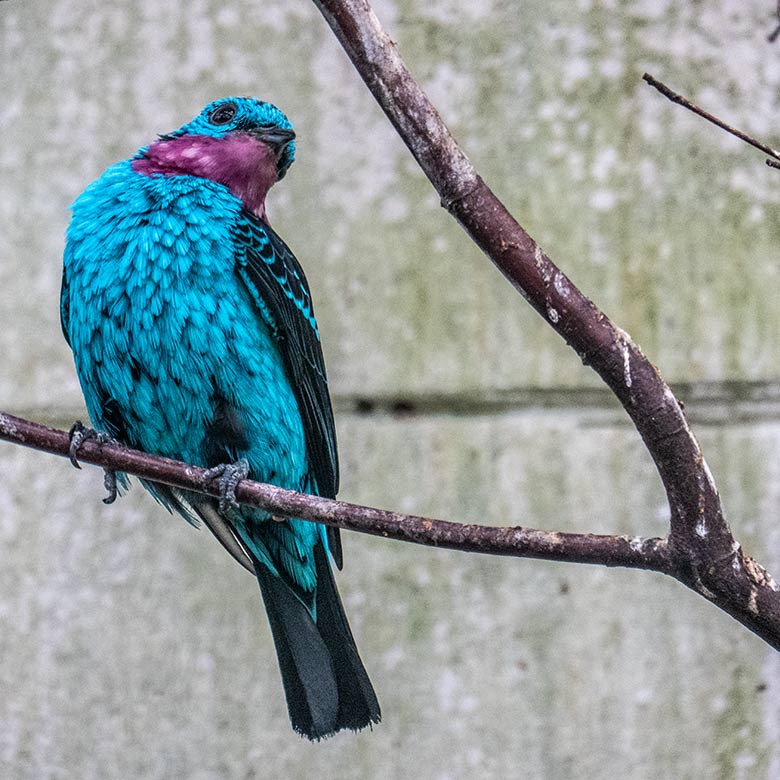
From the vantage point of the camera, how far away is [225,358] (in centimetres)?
189

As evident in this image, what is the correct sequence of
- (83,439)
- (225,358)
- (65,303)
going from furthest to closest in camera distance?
(65,303) → (225,358) → (83,439)

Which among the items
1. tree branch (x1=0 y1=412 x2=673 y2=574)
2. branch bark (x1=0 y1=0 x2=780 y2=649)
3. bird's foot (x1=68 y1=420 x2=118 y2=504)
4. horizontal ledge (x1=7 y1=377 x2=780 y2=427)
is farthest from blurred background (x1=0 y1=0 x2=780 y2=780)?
branch bark (x1=0 y1=0 x2=780 y2=649)

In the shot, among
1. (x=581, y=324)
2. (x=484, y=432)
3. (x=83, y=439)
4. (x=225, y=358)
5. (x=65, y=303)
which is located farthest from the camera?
(x=484, y=432)

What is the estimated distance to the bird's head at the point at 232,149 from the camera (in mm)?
2066

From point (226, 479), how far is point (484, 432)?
97 cm

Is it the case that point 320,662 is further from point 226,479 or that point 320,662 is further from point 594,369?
point 594,369

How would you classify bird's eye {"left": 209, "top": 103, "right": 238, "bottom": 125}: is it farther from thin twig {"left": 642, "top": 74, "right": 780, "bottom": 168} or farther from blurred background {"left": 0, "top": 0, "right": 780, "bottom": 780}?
thin twig {"left": 642, "top": 74, "right": 780, "bottom": 168}

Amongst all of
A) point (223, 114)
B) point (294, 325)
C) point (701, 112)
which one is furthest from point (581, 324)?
point (223, 114)

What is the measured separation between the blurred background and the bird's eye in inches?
19.4

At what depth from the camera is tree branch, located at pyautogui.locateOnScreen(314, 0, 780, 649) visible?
127 cm

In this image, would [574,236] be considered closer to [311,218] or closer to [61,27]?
[311,218]

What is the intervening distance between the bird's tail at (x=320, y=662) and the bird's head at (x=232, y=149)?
0.69 metres

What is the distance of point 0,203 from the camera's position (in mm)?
2689

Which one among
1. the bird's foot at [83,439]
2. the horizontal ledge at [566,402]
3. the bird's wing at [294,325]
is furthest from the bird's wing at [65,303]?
the horizontal ledge at [566,402]
